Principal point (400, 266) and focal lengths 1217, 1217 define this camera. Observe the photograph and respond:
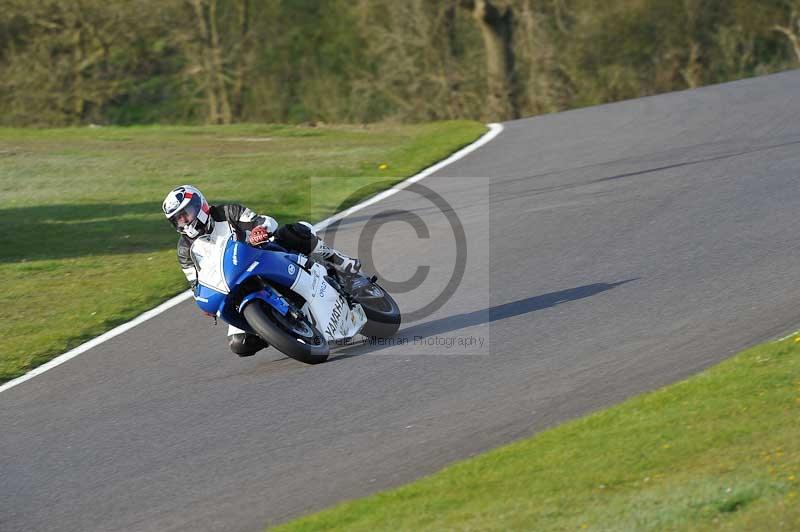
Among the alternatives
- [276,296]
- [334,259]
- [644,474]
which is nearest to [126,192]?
[334,259]

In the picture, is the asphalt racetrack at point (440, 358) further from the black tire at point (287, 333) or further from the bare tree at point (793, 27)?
the bare tree at point (793, 27)

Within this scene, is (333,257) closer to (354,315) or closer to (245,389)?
(354,315)

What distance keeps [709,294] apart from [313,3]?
92.8 feet

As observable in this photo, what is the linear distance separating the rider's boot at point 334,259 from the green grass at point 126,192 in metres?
2.73

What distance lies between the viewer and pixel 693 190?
42.4ft

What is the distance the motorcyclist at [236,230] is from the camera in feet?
28.5

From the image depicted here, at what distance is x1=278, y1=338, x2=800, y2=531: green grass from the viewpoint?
543 centimetres

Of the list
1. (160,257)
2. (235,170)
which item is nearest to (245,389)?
(160,257)

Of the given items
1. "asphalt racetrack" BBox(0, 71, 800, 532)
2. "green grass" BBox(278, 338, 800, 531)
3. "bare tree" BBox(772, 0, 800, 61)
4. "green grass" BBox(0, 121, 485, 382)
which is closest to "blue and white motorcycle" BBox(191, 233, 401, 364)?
"asphalt racetrack" BBox(0, 71, 800, 532)

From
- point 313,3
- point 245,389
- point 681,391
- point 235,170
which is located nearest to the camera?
point 681,391

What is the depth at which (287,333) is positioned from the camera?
864cm

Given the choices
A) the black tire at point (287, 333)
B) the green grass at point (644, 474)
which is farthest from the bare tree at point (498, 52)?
the green grass at point (644, 474)

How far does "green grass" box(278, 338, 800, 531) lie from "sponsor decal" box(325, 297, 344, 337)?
2405 mm

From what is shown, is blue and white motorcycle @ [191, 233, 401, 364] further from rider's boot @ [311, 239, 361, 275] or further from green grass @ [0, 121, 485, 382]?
green grass @ [0, 121, 485, 382]
